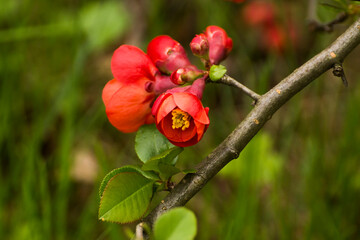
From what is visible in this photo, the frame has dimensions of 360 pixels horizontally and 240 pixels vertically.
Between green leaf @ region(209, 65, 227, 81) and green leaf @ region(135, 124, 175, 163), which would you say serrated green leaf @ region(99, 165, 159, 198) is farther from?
green leaf @ region(209, 65, 227, 81)

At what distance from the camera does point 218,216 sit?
5.15 ft

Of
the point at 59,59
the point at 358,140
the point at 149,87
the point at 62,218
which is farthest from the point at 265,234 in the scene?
the point at 59,59

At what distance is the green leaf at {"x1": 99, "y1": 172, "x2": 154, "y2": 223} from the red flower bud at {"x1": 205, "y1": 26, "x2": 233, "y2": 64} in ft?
0.74

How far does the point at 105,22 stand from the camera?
239 cm

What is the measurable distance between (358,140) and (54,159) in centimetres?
111

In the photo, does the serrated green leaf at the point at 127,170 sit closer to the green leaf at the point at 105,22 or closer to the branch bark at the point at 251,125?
the branch bark at the point at 251,125

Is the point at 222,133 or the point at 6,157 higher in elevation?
the point at 6,157

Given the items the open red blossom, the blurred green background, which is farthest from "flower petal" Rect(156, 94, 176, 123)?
the blurred green background

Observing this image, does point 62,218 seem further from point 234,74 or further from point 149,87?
point 234,74

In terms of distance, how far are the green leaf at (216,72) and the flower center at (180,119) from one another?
7 cm

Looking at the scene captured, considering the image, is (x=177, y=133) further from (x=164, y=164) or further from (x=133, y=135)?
(x=133, y=135)

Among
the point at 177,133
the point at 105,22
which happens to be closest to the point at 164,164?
the point at 177,133

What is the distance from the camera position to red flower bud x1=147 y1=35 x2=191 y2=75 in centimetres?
72

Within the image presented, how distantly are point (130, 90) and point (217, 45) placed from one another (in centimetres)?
16
